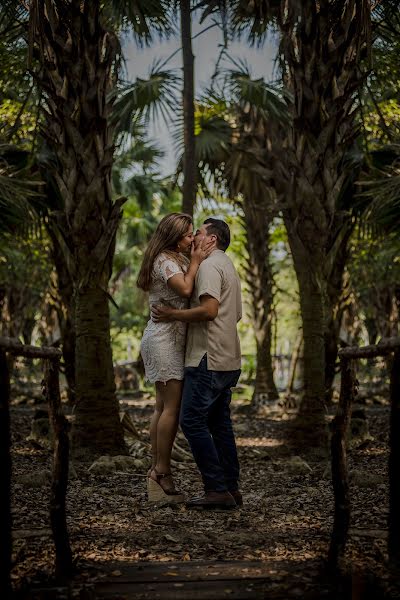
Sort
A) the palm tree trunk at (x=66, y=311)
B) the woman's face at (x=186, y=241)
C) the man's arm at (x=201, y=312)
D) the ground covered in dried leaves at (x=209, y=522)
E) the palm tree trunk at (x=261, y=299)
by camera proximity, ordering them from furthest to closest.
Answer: the palm tree trunk at (x=261, y=299) < the palm tree trunk at (x=66, y=311) < the woman's face at (x=186, y=241) < the man's arm at (x=201, y=312) < the ground covered in dried leaves at (x=209, y=522)

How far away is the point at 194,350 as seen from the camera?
5.16m

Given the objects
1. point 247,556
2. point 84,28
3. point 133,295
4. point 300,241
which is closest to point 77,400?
point 300,241

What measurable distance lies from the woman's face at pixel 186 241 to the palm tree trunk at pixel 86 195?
221 centimetres

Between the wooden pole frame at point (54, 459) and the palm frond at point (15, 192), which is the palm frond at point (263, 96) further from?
the wooden pole frame at point (54, 459)

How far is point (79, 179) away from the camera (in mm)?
7562

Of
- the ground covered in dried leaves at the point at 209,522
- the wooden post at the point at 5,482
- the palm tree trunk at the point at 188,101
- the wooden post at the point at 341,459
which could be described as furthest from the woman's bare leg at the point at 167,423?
the palm tree trunk at the point at 188,101

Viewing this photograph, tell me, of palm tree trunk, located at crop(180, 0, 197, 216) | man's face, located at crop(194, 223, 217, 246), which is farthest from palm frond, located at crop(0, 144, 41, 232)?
man's face, located at crop(194, 223, 217, 246)

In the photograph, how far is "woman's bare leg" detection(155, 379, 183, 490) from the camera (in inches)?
209

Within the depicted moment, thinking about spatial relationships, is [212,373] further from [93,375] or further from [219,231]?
[93,375]

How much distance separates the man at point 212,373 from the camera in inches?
198

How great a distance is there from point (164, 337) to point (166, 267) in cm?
49

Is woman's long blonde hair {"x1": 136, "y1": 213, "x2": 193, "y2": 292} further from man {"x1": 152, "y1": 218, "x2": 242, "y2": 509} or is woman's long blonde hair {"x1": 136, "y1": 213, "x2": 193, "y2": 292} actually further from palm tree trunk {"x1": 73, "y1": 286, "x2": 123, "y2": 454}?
palm tree trunk {"x1": 73, "y1": 286, "x2": 123, "y2": 454}

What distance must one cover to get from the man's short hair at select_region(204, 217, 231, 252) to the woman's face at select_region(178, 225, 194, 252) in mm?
159

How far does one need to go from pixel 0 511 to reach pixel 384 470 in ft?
15.0
